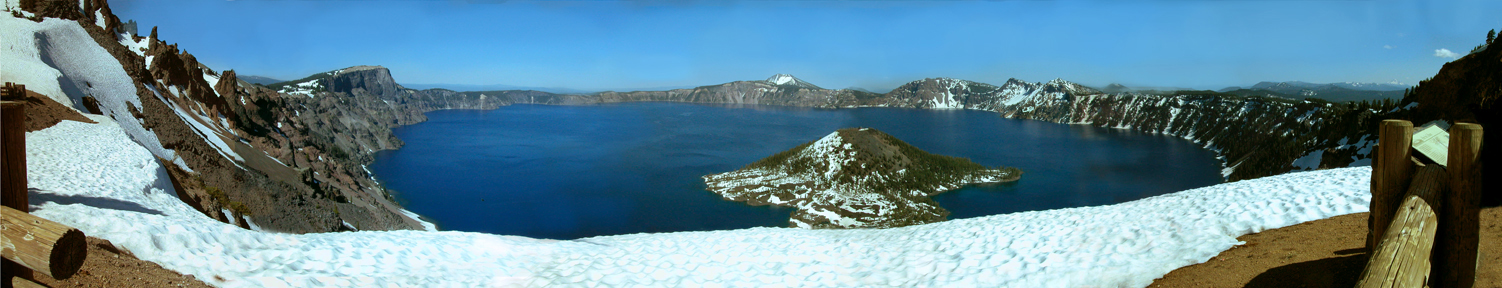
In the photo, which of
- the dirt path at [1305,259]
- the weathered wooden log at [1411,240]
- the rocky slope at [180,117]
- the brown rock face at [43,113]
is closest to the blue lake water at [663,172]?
the rocky slope at [180,117]

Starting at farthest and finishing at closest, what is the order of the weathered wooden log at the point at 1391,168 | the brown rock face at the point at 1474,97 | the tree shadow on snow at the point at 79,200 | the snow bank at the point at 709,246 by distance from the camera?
1. the tree shadow on snow at the point at 79,200
2. the snow bank at the point at 709,246
3. the brown rock face at the point at 1474,97
4. the weathered wooden log at the point at 1391,168

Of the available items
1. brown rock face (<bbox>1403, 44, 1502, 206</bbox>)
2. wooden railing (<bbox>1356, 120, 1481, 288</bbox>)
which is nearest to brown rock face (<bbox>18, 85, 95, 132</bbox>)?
wooden railing (<bbox>1356, 120, 1481, 288</bbox>)

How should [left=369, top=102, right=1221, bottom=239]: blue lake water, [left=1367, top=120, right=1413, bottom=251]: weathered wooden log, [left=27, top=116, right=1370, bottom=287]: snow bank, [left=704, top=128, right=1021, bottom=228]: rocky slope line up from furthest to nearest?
[left=369, top=102, right=1221, bottom=239]: blue lake water → [left=704, top=128, right=1021, bottom=228]: rocky slope → [left=27, top=116, right=1370, bottom=287]: snow bank → [left=1367, top=120, right=1413, bottom=251]: weathered wooden log

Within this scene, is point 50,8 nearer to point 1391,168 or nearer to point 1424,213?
point 1391,168

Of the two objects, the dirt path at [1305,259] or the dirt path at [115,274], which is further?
the dirt path at [1305,259]

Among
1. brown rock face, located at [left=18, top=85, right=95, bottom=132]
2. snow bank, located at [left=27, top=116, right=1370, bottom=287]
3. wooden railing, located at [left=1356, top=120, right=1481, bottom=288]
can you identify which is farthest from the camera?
brown rock face, located at [left=18, top=85, right=95, bottom=132]

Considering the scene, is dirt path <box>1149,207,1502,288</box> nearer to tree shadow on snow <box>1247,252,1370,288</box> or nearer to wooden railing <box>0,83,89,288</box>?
tree shadow on snow <box>1247,252,1370,288</box>

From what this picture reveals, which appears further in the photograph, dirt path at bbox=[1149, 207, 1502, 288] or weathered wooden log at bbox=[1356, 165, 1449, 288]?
dirt path at bbox=[1149, 207, 1502, 288]

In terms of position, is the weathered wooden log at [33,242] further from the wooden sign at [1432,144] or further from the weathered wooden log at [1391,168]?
the wooden sign at [1432,144]
